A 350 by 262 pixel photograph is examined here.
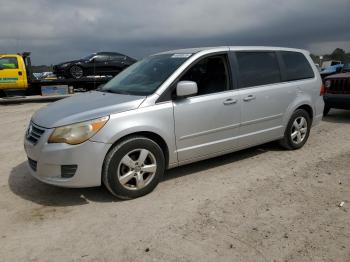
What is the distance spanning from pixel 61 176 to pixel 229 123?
7.58 feet

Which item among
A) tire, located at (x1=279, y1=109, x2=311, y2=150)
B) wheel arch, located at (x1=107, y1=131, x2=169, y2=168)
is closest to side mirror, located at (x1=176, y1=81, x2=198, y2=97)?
wheel arch, located at (x1=107, y1=131, x2=169, y2=168)

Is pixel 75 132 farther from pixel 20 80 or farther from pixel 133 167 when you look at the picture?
pixel 20 80

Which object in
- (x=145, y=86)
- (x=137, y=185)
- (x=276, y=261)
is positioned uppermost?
(x=145, y=86)

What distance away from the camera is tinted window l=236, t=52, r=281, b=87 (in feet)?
16.7

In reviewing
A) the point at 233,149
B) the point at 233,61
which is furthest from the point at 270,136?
the point at 233,61

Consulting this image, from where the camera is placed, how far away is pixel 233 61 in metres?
4.99

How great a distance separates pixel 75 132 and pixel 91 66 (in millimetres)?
13285

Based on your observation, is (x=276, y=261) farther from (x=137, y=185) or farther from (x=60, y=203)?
(x=60, y=203)

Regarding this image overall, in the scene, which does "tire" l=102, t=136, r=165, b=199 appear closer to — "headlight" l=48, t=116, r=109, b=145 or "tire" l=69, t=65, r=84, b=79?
→ "headlight" l=48, t=116, r=109, b=145

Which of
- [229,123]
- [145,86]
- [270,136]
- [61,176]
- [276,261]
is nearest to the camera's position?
[276,261]

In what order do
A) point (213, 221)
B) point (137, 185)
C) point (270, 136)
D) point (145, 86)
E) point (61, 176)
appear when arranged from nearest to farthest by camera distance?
point (213, 221) < point (61, 176) < point (137, 185) < point (145, 86) < point (270, 136)

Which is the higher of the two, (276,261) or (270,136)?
(270,136)

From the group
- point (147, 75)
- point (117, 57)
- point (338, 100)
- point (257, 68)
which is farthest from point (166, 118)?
point (117, 57)

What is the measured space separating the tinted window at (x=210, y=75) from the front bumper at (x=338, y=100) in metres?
5.03
